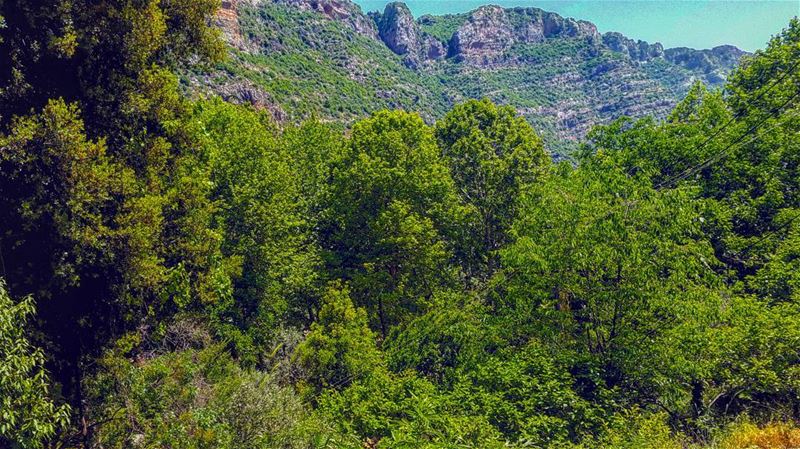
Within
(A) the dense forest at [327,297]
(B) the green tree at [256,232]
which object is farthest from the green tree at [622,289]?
(B) the green tree at [256,232]

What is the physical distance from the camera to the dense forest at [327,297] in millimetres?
8148

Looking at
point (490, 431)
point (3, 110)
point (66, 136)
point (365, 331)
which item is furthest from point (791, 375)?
point (3, 110)

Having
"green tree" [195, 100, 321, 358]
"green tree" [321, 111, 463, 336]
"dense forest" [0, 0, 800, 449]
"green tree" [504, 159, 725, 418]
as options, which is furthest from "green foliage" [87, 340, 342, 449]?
"green tree" [321, 111, 463, 336]

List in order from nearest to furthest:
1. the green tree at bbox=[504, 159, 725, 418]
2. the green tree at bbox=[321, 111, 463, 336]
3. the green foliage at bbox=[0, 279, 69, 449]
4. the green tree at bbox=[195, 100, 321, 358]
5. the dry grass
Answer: the green foliage at bbox=[0, 279, 69, 449], the dry grass, the green tree at bbox=[504, 159, 725, 418], the green tree at bbox=[195, 100, 321, 358], the green tree at bbox=[321, 111, 463, 336]

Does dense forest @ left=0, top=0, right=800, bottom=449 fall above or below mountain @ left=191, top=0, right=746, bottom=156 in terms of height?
below

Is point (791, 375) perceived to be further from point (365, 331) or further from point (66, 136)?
point (66, 136)

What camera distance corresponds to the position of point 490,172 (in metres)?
24.1

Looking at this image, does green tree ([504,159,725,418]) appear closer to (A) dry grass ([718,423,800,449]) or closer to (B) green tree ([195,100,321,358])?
(A) dry grass ([718,423,800,449])

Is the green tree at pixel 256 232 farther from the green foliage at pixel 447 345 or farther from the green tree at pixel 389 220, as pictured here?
the green foliage at pixel 447 345

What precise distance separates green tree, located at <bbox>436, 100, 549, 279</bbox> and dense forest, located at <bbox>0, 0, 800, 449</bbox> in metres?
5.01

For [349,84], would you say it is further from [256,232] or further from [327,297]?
[327,297]

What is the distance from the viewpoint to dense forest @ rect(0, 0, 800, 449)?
8.15m

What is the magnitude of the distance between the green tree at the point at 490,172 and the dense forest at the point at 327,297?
5.01m

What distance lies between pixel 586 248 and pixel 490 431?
5587mm
